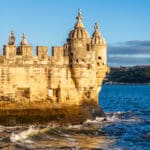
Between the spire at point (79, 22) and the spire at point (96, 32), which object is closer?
the spire at point (79, 22)

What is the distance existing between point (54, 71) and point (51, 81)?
23.1 inches

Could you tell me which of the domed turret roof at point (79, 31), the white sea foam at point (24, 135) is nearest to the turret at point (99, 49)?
the domed turret roof at point (79, 31)

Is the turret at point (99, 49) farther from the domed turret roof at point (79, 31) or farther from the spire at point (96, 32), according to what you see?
the domed turret roof at point (79, 31)

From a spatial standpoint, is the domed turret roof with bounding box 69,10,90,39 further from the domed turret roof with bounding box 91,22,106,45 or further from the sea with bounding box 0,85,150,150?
the sea with bounding box 0,85,150,150

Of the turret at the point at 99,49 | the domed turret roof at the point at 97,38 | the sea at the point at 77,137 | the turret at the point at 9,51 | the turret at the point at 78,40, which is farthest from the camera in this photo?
the domed turret roof at the point at 97,38

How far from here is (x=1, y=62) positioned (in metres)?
30.9

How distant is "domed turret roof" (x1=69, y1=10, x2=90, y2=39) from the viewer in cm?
3375

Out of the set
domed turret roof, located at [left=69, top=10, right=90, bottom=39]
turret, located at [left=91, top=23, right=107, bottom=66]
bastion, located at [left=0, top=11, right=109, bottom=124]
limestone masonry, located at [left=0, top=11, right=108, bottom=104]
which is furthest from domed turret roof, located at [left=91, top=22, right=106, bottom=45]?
domed turret roof, located at [left=69, top=10, right=90, bottom=39]

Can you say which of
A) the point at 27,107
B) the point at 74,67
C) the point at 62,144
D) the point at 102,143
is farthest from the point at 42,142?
the point at 74,67

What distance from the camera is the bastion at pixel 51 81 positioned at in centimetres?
3112

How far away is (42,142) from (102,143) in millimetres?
2787

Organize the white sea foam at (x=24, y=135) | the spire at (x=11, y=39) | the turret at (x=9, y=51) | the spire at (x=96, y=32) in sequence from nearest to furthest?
the white sea foam at (x=24, y=135) → the turret at (x=9, y=51) → the spire at (x=11, y=39) → the spire at (x=96, y=32)

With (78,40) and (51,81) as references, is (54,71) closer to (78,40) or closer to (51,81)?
(51,81)

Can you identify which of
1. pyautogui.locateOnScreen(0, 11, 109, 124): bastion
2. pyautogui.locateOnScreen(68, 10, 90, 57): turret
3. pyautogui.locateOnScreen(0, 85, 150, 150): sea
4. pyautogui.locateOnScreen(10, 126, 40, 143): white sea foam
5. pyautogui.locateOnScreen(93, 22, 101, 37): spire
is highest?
pyautogui.locateOnScreen(93, 22, 101, 37): spire
